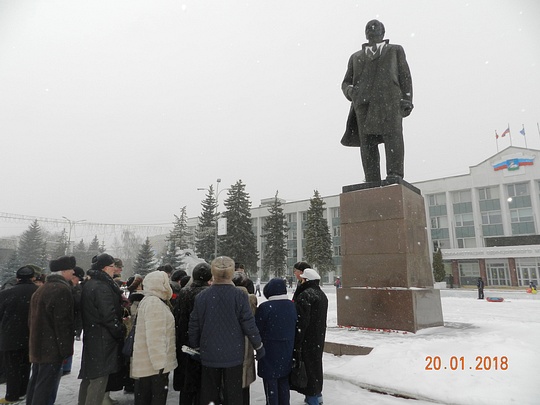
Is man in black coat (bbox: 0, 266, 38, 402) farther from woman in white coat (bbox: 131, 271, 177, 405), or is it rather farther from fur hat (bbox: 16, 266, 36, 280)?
woman in white coat (bbox: 131, 271, 177, 405)

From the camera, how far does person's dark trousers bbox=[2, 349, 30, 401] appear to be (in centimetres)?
471

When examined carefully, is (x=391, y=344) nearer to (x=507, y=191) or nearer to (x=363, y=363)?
(x=363, y=363)

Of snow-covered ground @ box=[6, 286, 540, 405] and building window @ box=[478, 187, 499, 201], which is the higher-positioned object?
building window @ box=[478, 187, 499, 201]

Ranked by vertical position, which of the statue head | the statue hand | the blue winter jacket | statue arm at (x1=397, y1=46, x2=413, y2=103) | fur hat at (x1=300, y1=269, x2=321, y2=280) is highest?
the statue head

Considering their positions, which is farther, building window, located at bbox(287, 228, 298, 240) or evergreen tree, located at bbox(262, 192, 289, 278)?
building window, located at bbox(287, 228, 298, 240)

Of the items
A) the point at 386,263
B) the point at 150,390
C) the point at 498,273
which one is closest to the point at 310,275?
the point at 150,390

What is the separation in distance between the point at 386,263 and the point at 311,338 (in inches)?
145

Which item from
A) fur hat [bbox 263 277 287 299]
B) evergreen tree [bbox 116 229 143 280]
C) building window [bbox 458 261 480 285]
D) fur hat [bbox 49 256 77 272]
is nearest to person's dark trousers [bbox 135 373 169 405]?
fur hat [bbox 263 277 287 299]

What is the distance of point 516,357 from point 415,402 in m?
2.06

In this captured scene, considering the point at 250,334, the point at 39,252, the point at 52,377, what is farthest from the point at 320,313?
the point at 39,252

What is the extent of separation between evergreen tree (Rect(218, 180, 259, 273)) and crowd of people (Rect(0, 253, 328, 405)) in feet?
122

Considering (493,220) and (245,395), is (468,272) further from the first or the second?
(245,395)

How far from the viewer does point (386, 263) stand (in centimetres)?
723

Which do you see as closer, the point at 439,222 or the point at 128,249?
the point at 439,222
